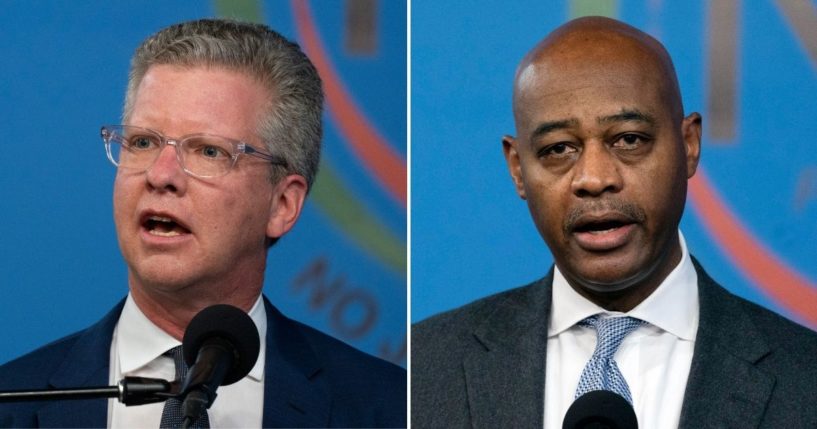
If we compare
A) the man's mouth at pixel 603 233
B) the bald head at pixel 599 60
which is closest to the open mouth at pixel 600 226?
the man's mouth at pixel 603 233

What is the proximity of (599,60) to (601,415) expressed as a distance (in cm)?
117

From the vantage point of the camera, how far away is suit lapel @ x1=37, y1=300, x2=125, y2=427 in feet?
10.1

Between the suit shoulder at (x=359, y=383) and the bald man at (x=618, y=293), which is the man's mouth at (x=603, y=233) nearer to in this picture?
the bald man at (x=618, y=293)

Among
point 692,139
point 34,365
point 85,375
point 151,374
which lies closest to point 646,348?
point 692,139

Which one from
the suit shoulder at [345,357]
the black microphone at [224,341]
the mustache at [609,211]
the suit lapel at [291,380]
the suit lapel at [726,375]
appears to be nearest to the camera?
the black microphone at [224,341]

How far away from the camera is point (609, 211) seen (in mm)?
2951

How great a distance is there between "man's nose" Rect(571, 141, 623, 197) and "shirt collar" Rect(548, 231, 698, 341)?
264 mm

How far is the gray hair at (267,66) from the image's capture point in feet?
10.5

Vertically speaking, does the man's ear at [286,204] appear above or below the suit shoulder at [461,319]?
above

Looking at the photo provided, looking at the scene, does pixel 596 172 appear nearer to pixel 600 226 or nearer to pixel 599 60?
pixel 600 226

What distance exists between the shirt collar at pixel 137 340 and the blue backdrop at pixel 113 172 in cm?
6

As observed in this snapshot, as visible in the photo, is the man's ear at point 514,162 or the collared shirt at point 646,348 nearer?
the collared shirt at point 646,348

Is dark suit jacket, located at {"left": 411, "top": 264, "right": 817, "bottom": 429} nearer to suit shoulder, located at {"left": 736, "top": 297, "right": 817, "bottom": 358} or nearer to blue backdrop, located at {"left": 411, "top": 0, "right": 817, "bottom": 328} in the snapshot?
suit shoulder, located at {"left": 736, "top": 297, "right": 817, "bottom": 358}

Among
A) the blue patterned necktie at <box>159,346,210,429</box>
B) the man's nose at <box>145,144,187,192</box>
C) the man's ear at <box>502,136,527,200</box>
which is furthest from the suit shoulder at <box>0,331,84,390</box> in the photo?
the man's ear at <box>502,136,527,200</box>
